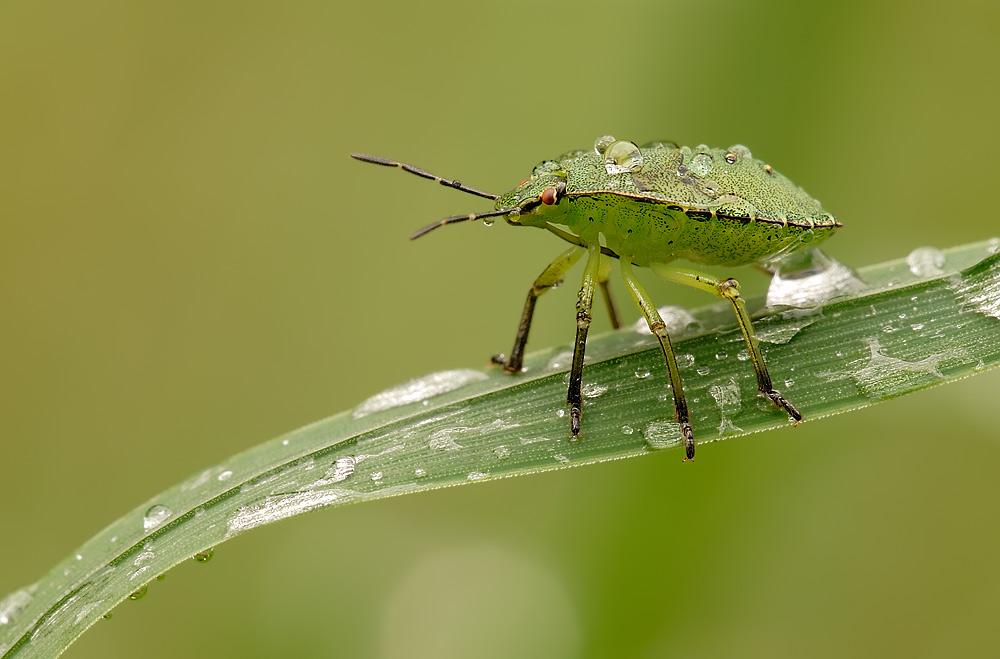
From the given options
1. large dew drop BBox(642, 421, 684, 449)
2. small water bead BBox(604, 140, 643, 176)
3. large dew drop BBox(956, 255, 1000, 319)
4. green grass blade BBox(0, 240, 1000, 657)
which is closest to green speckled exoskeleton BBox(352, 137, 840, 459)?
small water bead BBox(604, 140, 643, 176)

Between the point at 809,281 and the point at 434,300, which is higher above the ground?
the point at 434,300

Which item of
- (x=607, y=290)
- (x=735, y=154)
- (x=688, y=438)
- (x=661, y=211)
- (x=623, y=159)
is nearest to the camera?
(x=688, y=438)

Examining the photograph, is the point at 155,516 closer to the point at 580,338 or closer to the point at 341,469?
the point at 341,469

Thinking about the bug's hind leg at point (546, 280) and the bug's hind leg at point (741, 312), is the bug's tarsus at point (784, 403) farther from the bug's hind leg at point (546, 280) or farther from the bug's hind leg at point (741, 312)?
the bug's hind leg at point (546, 280)

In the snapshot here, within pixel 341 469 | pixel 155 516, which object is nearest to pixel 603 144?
pixel 341 469

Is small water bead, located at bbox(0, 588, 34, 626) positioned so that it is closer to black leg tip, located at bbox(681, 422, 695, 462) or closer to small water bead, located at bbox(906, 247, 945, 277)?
black leg tip, located at bbox(681, 422, 695, 462)

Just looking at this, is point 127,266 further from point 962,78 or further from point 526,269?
point 962,78

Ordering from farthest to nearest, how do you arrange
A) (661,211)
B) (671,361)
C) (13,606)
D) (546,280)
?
(546,280) < (661,211) < (671,361) < (13,606)

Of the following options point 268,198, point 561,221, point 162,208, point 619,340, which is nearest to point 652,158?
point 561,221
